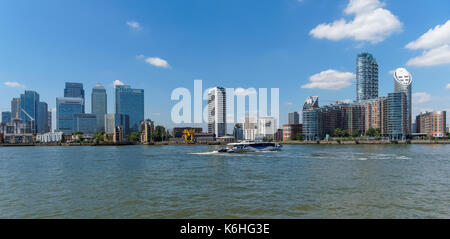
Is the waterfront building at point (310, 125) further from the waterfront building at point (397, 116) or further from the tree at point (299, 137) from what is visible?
the waterfront building at point (397, 116)

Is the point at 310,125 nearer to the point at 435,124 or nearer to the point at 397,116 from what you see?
the point at 397,116

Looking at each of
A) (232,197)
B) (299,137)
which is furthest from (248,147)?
(299,137)

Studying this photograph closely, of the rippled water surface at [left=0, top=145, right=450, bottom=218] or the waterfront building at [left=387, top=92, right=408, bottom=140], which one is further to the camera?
the waterfront building at [left=387, top=92, right=408, bottom=140]

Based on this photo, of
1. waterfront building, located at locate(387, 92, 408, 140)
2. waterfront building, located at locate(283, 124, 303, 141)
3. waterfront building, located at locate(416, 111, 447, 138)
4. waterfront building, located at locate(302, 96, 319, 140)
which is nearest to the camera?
waterfront building, located at locate(387, 92, 408, 140)

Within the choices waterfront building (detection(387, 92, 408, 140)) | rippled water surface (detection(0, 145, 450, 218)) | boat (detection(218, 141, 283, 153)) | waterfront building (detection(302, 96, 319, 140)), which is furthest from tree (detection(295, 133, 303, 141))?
rippled water surface (detection(0, 145, 450, 218))

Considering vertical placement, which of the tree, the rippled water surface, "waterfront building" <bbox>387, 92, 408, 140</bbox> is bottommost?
the tree

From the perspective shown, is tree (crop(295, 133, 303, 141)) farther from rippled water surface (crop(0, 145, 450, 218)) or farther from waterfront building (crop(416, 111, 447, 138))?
rippled water surface (crop(0, 145, 450, 218))

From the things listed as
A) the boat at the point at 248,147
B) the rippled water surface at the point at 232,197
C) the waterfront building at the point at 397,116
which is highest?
the waterfront building at the point at 397,116

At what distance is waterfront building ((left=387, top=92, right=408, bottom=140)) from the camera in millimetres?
157000

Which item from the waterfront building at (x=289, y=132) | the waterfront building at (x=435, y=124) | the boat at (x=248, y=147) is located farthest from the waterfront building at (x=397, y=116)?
the boat at (x=248, y=147)

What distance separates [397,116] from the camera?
15775 centimetres

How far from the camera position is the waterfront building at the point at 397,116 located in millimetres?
157000
